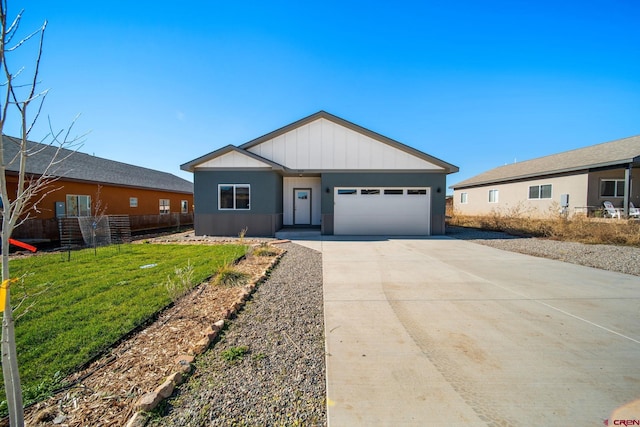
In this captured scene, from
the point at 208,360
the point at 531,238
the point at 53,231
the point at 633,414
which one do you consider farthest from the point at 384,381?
the point at 53,231

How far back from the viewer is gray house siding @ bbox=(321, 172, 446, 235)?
1239cm

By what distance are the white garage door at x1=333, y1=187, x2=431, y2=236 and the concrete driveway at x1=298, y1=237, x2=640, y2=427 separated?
6909 mm

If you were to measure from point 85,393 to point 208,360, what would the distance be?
0.97 metres

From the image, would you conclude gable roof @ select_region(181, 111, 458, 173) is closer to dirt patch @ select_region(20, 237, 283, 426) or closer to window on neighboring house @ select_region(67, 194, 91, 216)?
window on neighboring house @ select_region(67, 194, 91, 216)

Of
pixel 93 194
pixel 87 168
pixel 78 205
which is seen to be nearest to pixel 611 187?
pixel 93 194

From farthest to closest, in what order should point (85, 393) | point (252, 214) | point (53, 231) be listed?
point (252, 214)
point (53, 231)
point (85, 393)

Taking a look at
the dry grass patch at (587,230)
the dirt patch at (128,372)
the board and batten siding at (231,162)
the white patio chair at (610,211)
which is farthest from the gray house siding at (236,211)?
the white patio chair at (610,211)

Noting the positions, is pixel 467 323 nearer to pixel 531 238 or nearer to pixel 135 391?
pixel 135 391

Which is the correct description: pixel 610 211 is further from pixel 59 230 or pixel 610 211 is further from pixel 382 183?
pixel 59 230

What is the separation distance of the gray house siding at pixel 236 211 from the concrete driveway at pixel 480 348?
7.15 m

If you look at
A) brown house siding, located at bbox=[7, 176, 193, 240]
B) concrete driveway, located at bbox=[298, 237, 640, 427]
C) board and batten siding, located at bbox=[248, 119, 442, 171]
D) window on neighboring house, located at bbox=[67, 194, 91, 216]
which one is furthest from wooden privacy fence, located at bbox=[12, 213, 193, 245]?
concrete driveway, located at bbox=[298, 237, 640, 427]

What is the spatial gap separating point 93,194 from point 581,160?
26.2 meters

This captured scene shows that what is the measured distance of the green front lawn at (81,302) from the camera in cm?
265

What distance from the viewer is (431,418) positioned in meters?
1.99
